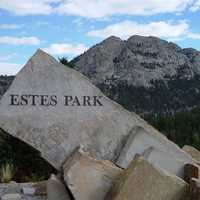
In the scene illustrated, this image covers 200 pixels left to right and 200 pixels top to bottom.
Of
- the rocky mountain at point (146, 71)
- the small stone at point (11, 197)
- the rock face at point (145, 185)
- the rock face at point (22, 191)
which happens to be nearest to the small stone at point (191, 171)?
the rock face at point (145, 185)

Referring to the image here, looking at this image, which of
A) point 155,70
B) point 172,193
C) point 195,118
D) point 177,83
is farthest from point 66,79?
point 155,70

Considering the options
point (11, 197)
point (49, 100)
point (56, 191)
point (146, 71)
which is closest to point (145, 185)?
point (56, 191)

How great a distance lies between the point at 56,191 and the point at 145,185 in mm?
1801

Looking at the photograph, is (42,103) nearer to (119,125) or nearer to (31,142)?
(31,142)

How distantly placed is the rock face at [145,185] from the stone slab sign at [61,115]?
2066mm

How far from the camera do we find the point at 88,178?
9.38 metres

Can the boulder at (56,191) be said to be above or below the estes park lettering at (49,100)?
below

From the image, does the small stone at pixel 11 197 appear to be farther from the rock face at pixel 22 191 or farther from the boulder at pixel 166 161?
the boulder at pixel 166 161

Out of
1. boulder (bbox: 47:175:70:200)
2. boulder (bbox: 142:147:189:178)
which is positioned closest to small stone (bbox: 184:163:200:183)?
boulder (bbox: 142:147:189:178)

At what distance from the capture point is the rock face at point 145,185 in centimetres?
881

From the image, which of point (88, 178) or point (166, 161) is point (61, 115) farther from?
point (166, 161)

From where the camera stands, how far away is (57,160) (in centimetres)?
1109

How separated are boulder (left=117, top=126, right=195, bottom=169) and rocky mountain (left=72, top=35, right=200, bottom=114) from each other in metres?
69.4

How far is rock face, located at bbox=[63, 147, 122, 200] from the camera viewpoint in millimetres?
9305
